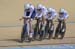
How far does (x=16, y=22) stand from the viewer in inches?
274

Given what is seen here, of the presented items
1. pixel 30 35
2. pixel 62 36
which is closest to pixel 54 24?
pixel 62 36

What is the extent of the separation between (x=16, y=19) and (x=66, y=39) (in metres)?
1.37

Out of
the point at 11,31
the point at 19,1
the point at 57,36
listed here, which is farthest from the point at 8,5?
the point at 57,36

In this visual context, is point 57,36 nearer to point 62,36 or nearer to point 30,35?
point 62,36

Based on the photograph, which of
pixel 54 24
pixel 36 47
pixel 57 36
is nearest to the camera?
pixel 36 47

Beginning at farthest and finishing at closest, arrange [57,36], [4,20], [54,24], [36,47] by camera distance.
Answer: [4,20] < [54,24] < [57,36] < [36,47]

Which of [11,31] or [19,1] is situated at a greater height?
[19,1]

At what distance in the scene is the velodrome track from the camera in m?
5.64

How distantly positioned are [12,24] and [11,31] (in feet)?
2.16

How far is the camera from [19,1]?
695cm

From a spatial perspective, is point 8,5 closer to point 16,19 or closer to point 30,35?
point 16,19

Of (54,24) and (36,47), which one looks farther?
(54,24)

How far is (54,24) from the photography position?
6.24 metres

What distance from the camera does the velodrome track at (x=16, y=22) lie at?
5.64 meters
